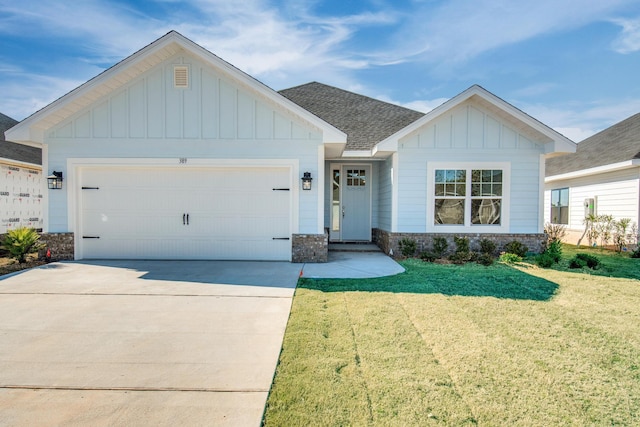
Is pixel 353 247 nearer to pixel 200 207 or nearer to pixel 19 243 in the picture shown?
pixel 200 207

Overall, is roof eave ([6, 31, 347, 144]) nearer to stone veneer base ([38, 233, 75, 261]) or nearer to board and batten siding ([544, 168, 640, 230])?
stone veneer base ([38, 233, 75, 261])

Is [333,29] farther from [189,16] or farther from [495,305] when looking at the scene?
[495,305]

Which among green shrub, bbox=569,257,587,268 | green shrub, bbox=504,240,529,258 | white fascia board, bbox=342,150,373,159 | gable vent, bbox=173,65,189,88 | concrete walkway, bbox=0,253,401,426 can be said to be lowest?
concrete walkway, bbox=0,253,401,426

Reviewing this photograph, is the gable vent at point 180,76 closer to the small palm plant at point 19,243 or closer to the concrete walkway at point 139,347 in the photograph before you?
the concrete walkway at point 139,347

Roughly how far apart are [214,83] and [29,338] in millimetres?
6328

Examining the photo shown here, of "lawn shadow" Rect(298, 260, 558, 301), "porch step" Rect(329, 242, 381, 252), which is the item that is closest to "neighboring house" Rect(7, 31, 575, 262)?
"porch step" Rect(329, 242, 381, 252)

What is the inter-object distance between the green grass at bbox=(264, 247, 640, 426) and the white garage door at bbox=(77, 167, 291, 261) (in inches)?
116

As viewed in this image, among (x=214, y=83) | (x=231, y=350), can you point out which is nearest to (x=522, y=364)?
(x=231, y=350)

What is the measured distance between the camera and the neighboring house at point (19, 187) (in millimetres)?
10203

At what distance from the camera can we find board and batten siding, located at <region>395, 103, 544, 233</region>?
944cm

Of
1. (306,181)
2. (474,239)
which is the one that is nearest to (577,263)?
(474,239)

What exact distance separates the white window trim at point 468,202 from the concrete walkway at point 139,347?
433 centimetres

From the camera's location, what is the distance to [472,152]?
947 centimetres

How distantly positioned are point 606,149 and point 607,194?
2.00m
